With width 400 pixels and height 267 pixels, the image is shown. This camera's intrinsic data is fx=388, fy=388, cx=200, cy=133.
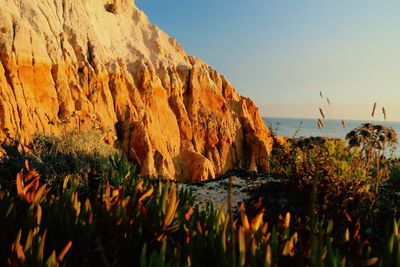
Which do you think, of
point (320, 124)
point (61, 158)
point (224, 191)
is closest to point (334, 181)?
point (320, 124)

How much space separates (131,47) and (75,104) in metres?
11.9

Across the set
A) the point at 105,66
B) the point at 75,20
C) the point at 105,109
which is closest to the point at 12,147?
the point at 105,109

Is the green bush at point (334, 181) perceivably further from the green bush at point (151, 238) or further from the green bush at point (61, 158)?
the green bush at point (61, 158)

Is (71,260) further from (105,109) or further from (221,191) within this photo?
(105,109)

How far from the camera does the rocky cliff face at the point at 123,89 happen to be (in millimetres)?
21703

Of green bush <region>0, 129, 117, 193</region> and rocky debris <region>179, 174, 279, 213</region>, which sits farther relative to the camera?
rocky debris <region>179, 174, 279, 213</region>

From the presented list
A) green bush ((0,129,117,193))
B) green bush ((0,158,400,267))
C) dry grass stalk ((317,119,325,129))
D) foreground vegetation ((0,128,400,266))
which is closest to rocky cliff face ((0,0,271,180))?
green bush ((0,129,117,193))

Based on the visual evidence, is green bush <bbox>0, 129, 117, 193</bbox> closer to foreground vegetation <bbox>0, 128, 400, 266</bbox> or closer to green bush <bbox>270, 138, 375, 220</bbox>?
green bush <bbox>270, 138, 375, 220</bbox>

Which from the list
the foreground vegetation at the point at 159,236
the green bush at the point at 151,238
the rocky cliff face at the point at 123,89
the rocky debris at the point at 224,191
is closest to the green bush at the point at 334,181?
the rocky debris at the point at 224,191

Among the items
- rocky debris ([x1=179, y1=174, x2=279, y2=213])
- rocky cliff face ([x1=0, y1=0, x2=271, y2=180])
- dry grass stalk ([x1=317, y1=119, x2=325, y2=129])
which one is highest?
rocky cliff face ([x1=0, y1=0, x2=271, y2=180])

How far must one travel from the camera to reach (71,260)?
2.58 meters

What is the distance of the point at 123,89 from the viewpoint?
29797 millimetres

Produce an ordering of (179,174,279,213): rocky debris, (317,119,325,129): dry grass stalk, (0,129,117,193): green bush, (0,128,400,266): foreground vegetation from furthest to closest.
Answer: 1. (179,174,279,213): rocky debris
2. (0,129,117,193): green bush
3. (317,119,325,129): dry grass stalk
4. (0,128,400,266): foreground vegetation

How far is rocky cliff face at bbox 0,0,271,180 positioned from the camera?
21703mm
